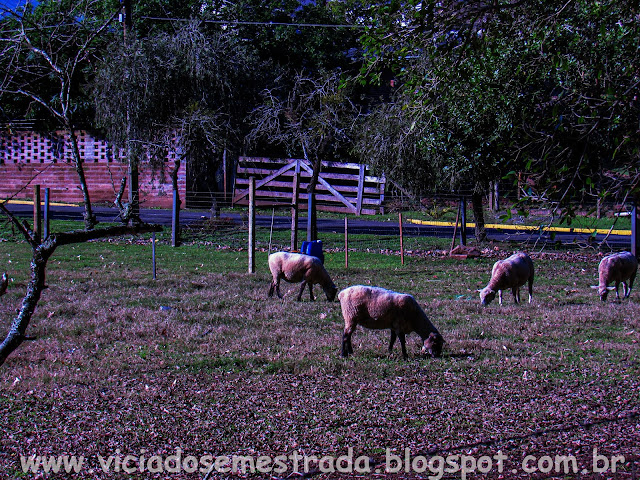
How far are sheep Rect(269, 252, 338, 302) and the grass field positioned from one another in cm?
37

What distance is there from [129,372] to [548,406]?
406 centimetres

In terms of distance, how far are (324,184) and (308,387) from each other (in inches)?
871

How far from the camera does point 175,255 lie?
1625 cm

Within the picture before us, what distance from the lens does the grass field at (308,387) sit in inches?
188

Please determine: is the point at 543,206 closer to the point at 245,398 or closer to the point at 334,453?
the point at 334,453

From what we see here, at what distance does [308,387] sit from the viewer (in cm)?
627

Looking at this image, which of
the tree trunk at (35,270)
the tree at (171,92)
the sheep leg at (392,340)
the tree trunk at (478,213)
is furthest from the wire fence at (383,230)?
the tree trunk at (35,270)

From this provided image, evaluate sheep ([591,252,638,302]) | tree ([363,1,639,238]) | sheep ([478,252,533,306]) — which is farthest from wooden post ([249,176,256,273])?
sheep ([591,252,638,302])

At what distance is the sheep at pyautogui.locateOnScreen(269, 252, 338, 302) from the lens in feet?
34.7

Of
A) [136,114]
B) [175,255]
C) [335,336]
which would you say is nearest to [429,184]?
[175,255]

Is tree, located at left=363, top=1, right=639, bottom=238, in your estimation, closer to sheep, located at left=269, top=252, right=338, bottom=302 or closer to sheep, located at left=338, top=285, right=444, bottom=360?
sheep, located at left=338, top=285, right=444, bottom=360

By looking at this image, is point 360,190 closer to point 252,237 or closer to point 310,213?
point 310,213

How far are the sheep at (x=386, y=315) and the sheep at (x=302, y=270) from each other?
3.30 meters

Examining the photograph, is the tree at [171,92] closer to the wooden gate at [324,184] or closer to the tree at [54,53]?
the wooden gate at [324,184]
